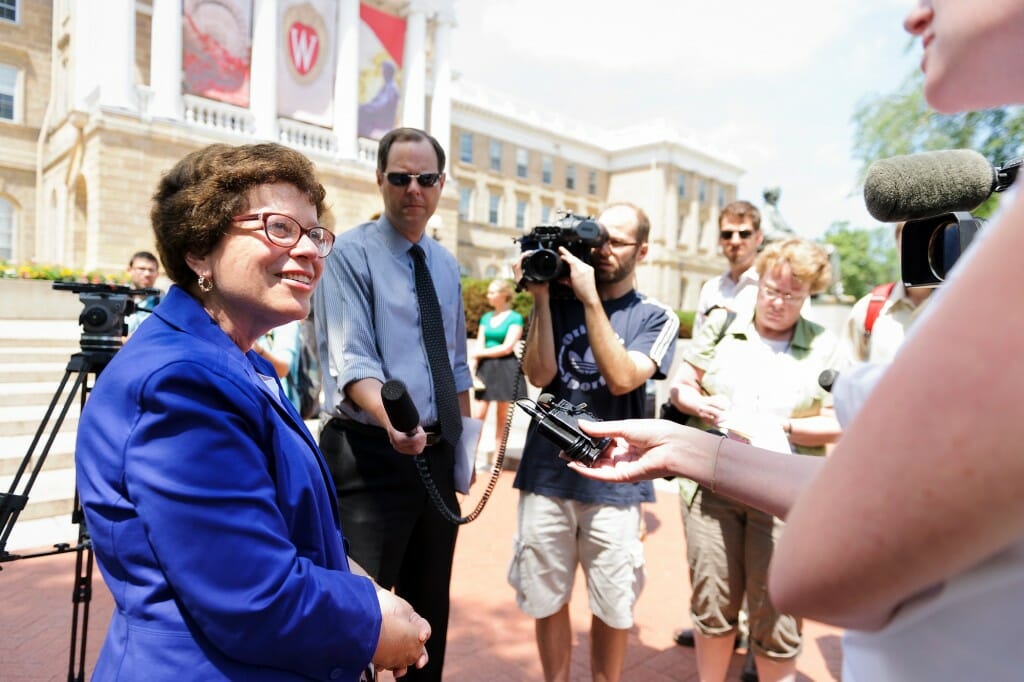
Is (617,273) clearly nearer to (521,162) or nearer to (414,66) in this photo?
(414,66)

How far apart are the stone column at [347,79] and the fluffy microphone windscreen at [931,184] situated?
2516 cm

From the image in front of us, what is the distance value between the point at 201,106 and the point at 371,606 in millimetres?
24051

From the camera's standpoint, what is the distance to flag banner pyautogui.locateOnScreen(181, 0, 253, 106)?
21312mm

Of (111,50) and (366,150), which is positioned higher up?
(111,50)

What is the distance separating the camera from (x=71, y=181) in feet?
69.1

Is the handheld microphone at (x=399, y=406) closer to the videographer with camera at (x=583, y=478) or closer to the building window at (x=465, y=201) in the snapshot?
the videographer with camera at (x=583, y=478)

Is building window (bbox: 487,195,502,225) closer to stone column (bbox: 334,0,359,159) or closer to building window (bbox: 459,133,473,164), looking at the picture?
building window (bbox: 459,133,473,164)

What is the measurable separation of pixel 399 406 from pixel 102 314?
1.26 metres

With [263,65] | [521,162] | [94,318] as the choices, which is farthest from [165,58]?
[521,162]

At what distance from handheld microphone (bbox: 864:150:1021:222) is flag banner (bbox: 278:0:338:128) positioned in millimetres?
25606

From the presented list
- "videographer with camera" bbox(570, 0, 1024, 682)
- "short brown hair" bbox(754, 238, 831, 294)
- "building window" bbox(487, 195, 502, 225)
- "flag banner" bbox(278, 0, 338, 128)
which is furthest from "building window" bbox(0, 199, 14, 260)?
"videographer with camera" bbox(570, 0, 1024, 682)

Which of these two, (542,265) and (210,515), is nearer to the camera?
(210,515)

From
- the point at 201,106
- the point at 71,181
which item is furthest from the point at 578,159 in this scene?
the point at 71,181

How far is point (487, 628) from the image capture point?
3770mm
